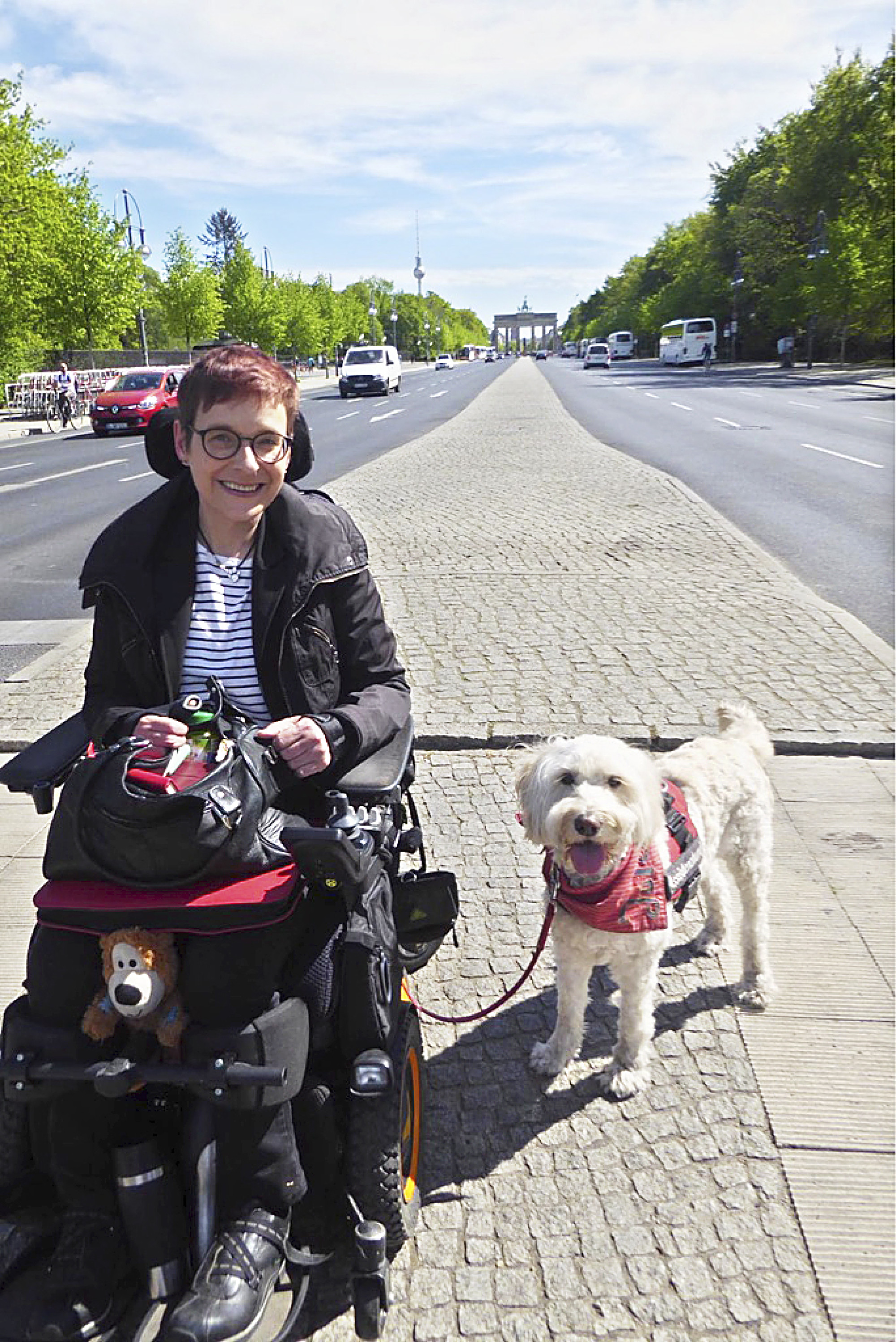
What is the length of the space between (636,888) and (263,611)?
4.31 feet

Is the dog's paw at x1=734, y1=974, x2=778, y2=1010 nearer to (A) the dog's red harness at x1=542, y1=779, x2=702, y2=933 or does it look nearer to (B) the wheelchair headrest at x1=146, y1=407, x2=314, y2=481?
(A) the dog's red harness at x1=542, y1=779, x2=702, y2=933

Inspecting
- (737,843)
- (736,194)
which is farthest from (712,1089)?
(736,194)

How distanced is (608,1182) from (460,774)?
2.59 metres

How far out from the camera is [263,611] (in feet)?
8.59

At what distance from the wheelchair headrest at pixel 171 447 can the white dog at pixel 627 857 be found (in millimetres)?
1119

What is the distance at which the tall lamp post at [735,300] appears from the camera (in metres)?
63.9

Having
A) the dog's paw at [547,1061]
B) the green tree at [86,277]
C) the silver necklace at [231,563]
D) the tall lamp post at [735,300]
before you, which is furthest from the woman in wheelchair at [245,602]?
the tall lamp post at [735,300]

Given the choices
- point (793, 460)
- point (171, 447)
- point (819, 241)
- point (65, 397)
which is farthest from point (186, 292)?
point (171, 447)

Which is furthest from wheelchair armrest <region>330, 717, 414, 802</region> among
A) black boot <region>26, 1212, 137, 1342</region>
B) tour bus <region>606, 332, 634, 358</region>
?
tour bus <region>606, 332, 634, 358</region>

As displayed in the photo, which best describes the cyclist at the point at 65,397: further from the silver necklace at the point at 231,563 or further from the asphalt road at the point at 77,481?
the silver necklace at the point at 231,563

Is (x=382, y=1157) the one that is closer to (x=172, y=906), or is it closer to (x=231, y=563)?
(x=172, y=906)

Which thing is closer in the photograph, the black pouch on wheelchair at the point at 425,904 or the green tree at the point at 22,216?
the black pouch on wheelchair at the point at 425,904

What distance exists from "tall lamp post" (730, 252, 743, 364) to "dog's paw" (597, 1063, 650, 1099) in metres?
68.9

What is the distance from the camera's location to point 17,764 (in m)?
2.54
